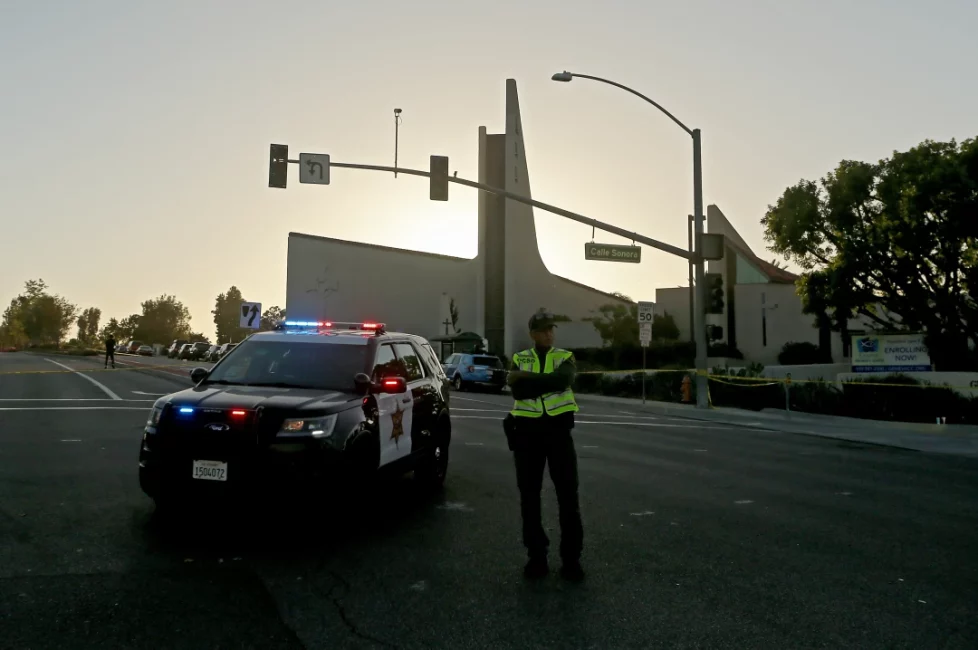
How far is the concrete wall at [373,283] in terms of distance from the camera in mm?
77250

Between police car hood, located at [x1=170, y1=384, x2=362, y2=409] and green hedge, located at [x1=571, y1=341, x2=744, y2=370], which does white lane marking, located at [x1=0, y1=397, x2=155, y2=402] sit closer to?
police car hood, located at [x1=170, y1=384, x2=362, y2=409]

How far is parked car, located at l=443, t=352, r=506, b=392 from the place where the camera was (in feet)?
113

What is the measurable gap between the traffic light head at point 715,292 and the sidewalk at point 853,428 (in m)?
3.03

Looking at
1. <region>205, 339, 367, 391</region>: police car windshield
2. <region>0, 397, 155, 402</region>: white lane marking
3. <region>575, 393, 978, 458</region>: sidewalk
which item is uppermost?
<region>205, 339, 367, 391</region>: police car windshield

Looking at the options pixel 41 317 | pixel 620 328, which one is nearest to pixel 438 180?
pixel 620 328

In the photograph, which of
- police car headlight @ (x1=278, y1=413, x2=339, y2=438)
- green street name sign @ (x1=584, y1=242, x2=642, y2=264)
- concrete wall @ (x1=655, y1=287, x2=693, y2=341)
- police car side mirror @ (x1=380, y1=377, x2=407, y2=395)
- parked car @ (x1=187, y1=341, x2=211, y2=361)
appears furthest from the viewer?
parked car @ (x1=187, y1=341, x2=211, y2=361)

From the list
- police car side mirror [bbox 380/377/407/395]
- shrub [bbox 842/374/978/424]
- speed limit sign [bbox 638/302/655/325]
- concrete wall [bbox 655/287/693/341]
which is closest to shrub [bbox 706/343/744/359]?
concrete wall [bbox 655/287/693/341]

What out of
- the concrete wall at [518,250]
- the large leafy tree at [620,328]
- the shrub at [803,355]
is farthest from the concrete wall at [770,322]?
the concrete wall at [518,250]

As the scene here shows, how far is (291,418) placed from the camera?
6.49 meters

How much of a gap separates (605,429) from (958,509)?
31.0 feet

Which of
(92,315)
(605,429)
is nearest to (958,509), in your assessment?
(605,429)

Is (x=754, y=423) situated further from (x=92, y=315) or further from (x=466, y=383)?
(x=92, y=315)

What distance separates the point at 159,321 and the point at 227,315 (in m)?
12.8

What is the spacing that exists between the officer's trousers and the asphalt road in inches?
11.7
